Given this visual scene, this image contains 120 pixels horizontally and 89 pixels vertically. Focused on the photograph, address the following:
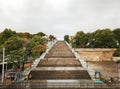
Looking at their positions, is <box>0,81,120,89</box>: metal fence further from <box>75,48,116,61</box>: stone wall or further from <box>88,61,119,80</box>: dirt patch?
<box>75,48,116,61</box>: stone wall

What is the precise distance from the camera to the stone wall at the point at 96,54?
79375 millimetres

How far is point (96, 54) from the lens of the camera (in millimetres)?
80000

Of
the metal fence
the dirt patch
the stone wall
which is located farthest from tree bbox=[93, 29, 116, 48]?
the metal fence

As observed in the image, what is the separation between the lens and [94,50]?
7962 centimetres

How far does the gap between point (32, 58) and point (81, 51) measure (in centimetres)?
3236

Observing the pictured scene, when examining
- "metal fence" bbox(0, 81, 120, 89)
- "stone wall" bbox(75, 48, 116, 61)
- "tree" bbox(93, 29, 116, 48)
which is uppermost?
"tree" bbox(93, 29, 116, 48)

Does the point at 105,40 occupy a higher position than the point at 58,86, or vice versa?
the point at 105,40

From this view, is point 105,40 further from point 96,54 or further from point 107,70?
point 107,70

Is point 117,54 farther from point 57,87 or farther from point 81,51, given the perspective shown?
point 57,87

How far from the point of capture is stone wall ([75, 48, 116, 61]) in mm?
79375

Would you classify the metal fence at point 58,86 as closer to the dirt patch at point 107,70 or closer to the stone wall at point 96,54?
the dirt patch at point 107,70

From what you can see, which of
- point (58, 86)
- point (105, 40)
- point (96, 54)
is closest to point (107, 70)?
point (96, 54)

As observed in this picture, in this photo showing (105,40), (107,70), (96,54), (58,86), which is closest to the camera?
(58,86)

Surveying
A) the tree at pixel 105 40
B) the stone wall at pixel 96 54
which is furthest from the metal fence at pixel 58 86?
the tree at pixel 105 40
